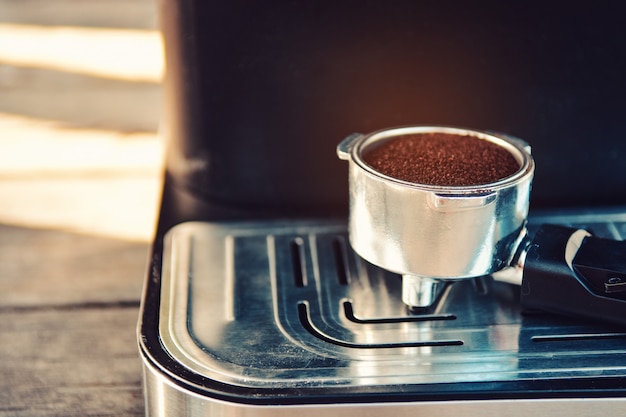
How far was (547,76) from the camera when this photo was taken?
49 cm

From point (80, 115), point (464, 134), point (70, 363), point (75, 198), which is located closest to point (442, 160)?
point (464, 134)

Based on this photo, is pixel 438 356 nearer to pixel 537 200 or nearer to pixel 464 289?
pixel 464 289

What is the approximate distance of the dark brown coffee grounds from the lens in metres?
0.40

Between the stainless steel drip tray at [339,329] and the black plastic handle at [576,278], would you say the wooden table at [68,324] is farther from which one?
the black plastic handle at [576,278]

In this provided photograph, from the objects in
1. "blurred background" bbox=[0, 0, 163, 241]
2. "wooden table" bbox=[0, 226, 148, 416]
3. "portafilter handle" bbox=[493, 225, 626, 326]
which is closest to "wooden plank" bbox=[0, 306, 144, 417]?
"wooden table" bbox=[0, 226, 148, 416]

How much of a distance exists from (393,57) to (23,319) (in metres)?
0.28

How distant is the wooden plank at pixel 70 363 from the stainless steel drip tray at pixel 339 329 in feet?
0.21

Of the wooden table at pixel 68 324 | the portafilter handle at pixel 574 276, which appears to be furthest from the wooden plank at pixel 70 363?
the portafilter handle at pixel 574 276

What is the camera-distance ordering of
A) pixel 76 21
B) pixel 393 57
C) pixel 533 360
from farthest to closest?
pixel 76 21 → pixel 393 57 → pixel 533 360

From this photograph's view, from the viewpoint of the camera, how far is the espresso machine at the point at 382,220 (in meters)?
0.37

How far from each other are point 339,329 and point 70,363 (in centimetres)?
17

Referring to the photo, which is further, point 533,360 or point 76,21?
point 76,21

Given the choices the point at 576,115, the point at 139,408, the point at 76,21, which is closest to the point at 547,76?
the point at 576,115

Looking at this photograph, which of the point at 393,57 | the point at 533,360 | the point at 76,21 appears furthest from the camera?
the point at 76,21
